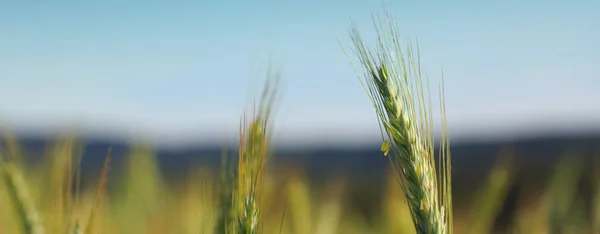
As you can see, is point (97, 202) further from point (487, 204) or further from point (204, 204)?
point (487, 204)

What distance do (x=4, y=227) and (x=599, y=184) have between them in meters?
2.45

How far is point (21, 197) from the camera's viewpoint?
5.89ft

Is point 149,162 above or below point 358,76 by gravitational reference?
below

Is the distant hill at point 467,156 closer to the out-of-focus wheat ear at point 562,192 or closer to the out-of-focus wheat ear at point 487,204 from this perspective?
the out-of-focus wheat ear at point 562,192

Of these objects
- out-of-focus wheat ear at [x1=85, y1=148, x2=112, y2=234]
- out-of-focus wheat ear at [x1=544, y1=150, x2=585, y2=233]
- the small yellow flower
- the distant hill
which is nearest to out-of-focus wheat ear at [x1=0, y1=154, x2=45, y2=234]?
out-of-focus wheat ear at [x1=85, y1=148, x2=112, y2=234]

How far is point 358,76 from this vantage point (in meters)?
1.46

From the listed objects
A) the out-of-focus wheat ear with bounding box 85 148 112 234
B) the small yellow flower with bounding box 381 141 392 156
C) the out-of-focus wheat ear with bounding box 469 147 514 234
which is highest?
the small yellow flower with bounding box 381 141 392 156

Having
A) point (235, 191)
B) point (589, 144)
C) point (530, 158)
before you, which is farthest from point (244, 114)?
point (589, 144)

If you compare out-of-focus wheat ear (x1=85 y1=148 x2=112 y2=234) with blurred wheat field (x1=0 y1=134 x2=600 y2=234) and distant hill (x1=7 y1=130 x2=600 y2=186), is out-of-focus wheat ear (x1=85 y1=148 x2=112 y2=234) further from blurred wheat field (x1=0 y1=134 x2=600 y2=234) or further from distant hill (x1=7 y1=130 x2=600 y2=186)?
distant hill (x1=7 y1=130 x2=600 y2=186)

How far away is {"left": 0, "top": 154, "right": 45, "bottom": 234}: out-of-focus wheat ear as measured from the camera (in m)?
1.70

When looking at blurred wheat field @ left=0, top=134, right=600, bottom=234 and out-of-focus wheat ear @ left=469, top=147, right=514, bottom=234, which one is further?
out-of-focus wheat ear @ left=469, top=147, right=514, bottom=234

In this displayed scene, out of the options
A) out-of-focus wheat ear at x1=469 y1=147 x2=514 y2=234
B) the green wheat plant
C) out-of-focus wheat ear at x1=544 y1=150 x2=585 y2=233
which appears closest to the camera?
the green wheat plant

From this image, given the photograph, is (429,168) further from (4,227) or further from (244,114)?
(4,227)

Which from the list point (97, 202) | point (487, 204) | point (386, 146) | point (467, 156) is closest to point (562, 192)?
point (487, 204)
